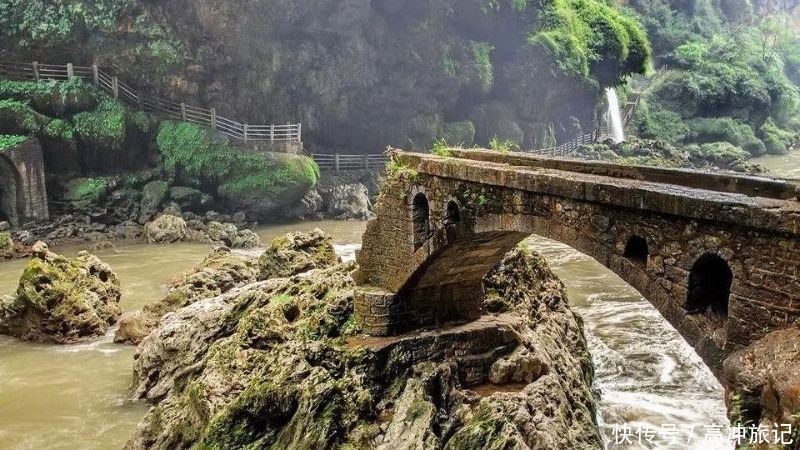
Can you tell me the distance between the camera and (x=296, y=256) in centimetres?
1623

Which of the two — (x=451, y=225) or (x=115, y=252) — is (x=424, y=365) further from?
(x=115, y=252)

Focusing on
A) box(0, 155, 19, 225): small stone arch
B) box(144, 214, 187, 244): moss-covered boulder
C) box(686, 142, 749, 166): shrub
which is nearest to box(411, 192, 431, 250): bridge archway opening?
box(144, 214, 187, 244): moss-covered boulder

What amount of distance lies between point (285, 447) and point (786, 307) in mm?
6452

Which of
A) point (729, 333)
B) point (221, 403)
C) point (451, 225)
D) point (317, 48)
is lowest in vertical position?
point (221, 403)

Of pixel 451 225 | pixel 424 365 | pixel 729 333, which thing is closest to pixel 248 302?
pixel 424 365

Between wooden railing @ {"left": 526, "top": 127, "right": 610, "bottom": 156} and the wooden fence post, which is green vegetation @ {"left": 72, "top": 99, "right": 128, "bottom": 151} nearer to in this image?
the wooden fence post

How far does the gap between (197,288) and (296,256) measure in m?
2.92

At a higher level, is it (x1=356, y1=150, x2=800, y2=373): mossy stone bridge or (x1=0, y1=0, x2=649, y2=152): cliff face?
(x1=0, y1=0, x2=649, y2=152): cliff face

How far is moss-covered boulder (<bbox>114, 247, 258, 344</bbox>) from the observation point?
620 inches

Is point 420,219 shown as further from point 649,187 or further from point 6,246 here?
point 6,246

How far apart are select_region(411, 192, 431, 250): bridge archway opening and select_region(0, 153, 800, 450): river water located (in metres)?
4.67

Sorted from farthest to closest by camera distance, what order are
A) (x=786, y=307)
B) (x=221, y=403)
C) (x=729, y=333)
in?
1. (x=221, y=403)
2. (x=729, y=333)
3. (x=786, y=307)

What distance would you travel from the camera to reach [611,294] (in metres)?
20.0

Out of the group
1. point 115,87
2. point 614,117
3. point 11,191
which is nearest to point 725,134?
point 614,117
